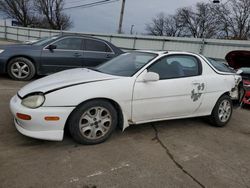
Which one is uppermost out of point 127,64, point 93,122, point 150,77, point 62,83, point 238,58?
point 238,58

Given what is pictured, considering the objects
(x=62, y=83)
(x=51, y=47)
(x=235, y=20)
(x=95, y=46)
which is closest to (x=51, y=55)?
(x=51, y=47)

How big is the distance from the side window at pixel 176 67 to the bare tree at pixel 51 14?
48269 mm

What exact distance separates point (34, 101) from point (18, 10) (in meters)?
50.4

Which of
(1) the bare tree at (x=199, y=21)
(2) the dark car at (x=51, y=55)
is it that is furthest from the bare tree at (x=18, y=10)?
(2) the dark car at (x=51, y=55)

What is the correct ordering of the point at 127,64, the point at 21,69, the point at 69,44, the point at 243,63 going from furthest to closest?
the point at 69,44, the point at 21,69, the point at 243,63, the point at 127,64

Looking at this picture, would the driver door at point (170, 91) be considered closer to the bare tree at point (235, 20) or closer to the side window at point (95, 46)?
the side window at point (95, 46)

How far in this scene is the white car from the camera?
2.57 meters

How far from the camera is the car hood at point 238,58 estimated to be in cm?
536

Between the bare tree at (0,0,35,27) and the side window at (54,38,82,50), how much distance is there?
150 feet

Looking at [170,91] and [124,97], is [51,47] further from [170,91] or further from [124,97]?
[170,91]

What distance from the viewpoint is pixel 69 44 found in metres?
6.29

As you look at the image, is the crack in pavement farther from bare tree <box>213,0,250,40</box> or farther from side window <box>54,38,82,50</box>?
bare tree <box>213,0,250,40</box>

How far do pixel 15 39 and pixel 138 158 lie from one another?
31404mm

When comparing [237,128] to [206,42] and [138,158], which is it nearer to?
[138,158]
